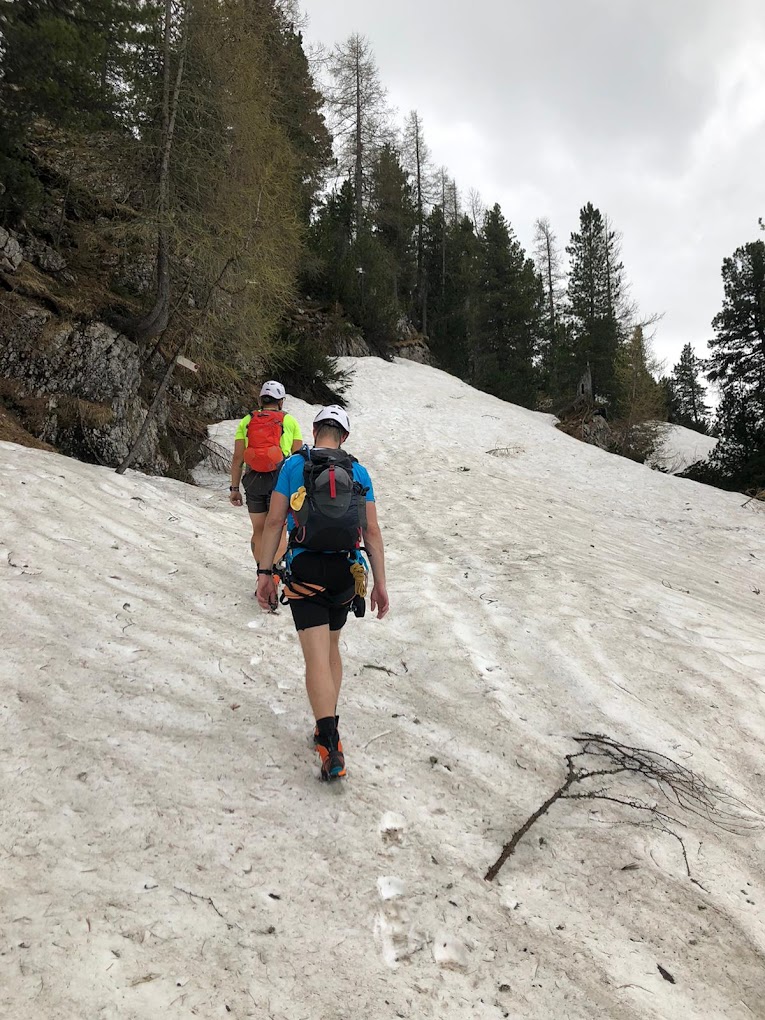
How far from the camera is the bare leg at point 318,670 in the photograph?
290 centimetres

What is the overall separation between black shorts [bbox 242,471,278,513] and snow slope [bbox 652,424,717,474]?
3071 cm

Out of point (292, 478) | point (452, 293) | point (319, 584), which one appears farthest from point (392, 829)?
point (452, 293)

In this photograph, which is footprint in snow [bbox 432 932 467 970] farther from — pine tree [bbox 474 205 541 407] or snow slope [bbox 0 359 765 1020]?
pine tree [bbox 474 205 541 407]

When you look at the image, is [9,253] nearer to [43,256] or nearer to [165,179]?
[43,256]

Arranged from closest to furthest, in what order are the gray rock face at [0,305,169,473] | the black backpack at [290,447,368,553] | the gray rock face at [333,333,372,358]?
the black backpack at [290,447,368,553] < the gray rock face at [0,305,169,473] < the gray rock face at [333,333,372,358]

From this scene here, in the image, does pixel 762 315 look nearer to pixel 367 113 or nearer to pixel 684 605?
pixel 684 605

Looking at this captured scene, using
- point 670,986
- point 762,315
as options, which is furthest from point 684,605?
point 762,315

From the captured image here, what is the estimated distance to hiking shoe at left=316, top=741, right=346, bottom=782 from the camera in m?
2.89

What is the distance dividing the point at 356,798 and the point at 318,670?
0.72 metres

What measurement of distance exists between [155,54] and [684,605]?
12.2 metres

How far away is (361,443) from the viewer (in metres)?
15.5

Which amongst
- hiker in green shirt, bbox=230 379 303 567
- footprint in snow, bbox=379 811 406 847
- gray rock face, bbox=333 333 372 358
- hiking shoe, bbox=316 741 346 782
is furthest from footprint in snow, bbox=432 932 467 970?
gray rock face, bbox=333 333 372 358

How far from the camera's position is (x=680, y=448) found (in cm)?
3684

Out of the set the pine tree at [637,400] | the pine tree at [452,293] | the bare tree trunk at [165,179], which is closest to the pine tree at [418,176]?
the pine tree at [452,293]
